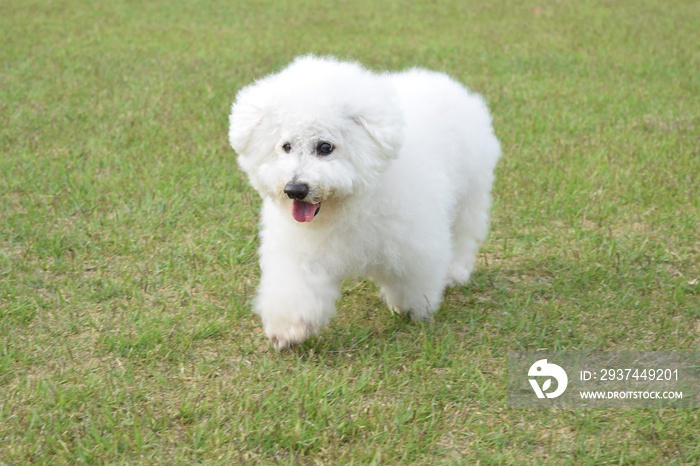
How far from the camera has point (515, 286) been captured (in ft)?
15.0

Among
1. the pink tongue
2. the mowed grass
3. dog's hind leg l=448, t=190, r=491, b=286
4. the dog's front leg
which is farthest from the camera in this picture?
dog's hind leg l=448, t=190, r=491, b=286

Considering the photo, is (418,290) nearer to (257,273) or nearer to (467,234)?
(467,234)

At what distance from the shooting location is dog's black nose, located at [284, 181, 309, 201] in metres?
3.41

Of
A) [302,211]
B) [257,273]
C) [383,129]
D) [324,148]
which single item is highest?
[383,129]

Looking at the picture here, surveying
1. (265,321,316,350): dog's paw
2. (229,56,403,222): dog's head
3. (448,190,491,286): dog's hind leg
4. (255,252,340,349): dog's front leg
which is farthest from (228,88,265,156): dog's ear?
(448,190,491,286): dog's hind leg

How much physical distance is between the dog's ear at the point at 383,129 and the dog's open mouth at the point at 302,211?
13.5 inches

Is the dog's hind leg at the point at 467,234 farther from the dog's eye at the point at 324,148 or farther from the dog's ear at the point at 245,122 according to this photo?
the dog's ear at the point at 245,122

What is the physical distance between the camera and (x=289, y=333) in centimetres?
370

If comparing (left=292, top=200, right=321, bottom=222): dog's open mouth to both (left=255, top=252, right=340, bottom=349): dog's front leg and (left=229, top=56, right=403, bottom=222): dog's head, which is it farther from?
(left=255, top=252, right=340, bottom=349): dog's front leg

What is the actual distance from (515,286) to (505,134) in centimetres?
245

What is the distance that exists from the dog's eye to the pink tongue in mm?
199

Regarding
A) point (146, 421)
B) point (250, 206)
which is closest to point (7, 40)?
point (250, 206)

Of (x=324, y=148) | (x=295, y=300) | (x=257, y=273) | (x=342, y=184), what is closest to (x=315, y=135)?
(x=324, y=148)

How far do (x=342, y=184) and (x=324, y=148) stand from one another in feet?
0.54
